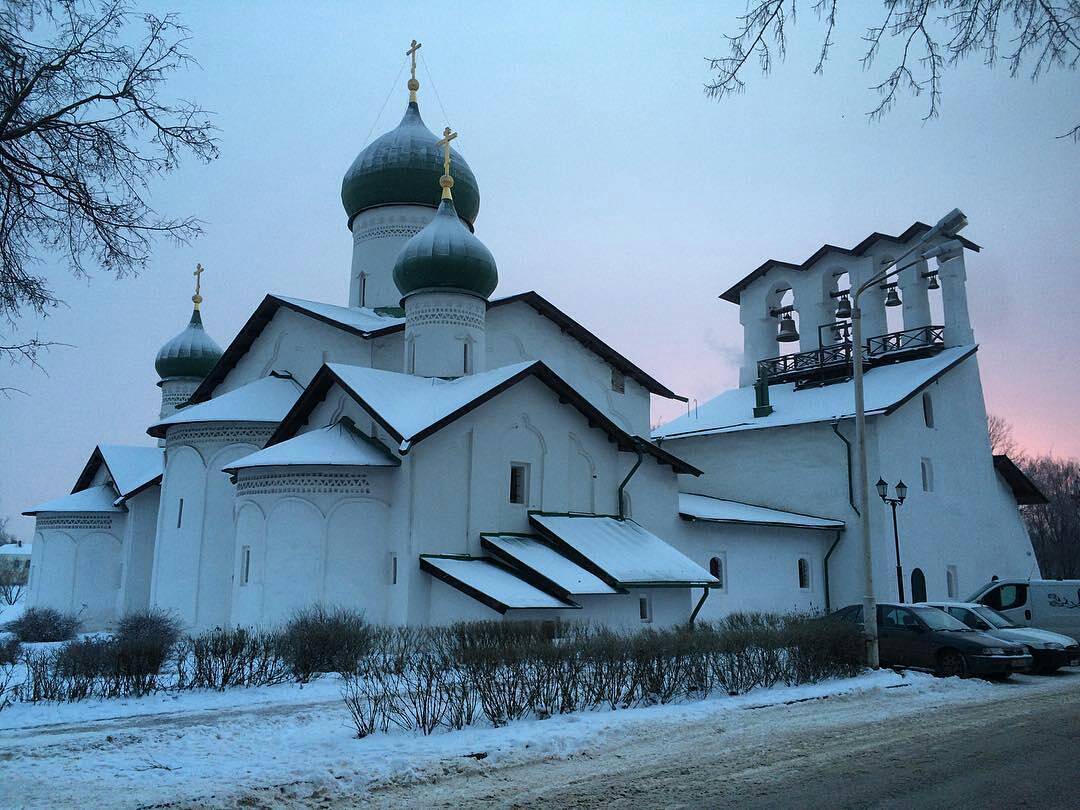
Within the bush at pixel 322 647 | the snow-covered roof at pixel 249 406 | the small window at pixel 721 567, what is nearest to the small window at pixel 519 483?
the snow-covered roof at pixel 249 406

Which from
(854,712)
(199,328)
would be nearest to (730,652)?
(854,712)

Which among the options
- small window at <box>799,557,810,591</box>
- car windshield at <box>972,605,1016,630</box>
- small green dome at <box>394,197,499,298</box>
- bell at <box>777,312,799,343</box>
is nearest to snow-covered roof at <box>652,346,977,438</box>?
bell at <box>777,312,799,343</box>

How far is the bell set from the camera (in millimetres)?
25406

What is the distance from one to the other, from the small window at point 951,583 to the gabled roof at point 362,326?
798 centimetres

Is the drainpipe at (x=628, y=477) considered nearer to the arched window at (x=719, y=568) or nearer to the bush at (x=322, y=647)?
the arched window at (x=719, y=568)

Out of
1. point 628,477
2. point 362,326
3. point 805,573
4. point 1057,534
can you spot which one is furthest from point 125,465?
point 1057,534

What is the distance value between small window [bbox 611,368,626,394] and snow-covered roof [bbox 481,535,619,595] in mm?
8032

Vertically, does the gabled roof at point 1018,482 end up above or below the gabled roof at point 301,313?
below

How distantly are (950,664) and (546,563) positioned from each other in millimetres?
6361

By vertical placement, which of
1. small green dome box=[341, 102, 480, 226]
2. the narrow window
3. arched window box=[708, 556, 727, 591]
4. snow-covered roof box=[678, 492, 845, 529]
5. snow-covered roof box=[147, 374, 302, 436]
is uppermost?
small green dome box=[341, 102, 480, 226]

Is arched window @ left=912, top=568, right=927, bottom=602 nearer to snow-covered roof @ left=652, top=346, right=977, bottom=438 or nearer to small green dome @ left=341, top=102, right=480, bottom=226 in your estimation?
snow-covered roof @ left=652, top=346, right=977, bottom=438

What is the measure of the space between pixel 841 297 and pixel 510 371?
1143 centimetres

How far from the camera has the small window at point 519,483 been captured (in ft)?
56.3

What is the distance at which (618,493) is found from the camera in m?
18.7
